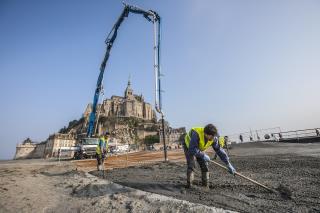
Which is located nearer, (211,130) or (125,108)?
(211,130)

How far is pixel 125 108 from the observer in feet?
297

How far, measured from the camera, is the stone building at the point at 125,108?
89.7 metres

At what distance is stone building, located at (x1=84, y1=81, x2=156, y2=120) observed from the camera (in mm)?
89725

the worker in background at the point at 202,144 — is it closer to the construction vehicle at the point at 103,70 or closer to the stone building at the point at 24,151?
the construction vehicle at the point at 103,70

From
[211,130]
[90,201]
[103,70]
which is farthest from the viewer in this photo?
[103,70]

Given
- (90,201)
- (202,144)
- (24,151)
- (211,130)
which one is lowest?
(90,201)

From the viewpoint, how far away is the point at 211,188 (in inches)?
158

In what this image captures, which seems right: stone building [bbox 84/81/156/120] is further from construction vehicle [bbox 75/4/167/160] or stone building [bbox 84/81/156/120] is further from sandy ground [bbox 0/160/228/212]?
sandy ground [bbox 0/160/228/212]

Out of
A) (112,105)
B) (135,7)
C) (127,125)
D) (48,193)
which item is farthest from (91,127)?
(112,105)

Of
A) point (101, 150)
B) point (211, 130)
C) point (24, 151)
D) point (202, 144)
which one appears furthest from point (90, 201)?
point (24, 151)

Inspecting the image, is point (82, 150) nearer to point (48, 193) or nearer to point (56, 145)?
point (48, 193)

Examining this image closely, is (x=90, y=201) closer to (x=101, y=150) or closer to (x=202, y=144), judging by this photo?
(x=202, y=144)

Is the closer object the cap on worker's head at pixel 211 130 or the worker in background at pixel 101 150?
the cap on worker's head at pixel 211 130

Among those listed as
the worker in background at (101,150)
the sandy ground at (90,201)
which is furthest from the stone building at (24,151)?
the sandy ground at (90,201)
